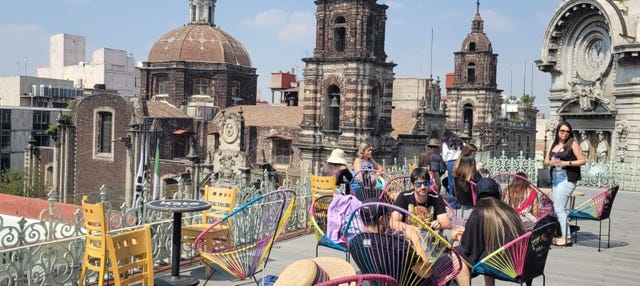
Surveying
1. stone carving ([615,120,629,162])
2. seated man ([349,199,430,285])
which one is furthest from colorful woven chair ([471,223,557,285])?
stone carving ([615,120,629,162])

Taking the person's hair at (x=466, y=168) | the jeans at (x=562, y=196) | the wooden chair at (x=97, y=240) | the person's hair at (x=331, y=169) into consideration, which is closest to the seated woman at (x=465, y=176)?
the person's hair at (x=466, y=168)

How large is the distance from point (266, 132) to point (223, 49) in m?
9.84

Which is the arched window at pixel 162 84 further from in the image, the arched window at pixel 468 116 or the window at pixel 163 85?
the arched window at pixel 468 116

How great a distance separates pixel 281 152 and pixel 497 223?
31618 millimetres

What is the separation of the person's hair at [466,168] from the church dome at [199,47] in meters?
35.7

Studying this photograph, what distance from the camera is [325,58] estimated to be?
2700 cm

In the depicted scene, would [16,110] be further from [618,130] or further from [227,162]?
[618,130]

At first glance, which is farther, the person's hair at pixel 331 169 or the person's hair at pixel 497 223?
the person's hair at pixel 331 169

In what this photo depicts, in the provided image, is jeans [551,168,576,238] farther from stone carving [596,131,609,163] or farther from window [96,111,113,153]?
window [96,111,113,153]

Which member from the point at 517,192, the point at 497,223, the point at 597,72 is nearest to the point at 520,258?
the point at 497,223

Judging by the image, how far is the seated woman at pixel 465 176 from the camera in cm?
857

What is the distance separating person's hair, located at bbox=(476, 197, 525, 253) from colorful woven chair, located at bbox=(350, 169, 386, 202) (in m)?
3.67

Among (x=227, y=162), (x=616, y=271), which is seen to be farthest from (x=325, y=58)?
(x=616, y=271)

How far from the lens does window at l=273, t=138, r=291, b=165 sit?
36031mm
